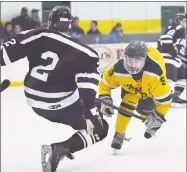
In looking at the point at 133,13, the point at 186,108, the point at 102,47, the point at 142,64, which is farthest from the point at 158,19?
the point at 142,64

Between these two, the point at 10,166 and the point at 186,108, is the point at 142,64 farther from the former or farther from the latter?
the point at 186,108

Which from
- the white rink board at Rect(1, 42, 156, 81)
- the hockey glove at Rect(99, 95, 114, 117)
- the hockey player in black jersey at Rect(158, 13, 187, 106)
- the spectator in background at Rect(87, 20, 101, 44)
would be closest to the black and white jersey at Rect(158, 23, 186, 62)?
the hockey player in black jersey at Rect(158, 13, 187, 106)

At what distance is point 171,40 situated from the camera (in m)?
3.45

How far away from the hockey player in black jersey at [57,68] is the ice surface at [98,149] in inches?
11.1

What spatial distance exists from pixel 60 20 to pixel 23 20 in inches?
118

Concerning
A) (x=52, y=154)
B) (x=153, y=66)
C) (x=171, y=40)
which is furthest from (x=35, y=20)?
(x=52, y=154)

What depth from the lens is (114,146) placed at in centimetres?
243

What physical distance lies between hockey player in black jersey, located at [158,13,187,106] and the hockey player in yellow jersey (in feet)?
3.59

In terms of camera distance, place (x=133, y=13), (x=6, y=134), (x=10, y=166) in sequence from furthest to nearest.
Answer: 1. (x=133, y=13)
2. (x=6, y=134)
3. (x=10, y=166)

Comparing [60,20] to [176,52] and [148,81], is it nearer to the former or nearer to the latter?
[148,81]

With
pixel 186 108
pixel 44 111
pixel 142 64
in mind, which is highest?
pixel 142 64

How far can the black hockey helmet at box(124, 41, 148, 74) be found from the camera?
207 centimetres

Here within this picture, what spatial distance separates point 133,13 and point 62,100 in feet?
13.7

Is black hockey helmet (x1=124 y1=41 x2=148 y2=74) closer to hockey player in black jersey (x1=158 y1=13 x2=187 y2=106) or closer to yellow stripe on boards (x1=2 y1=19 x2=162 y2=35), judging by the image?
hockey player in black jersey (x1=158 y1=13 x2=187 y2=106)
